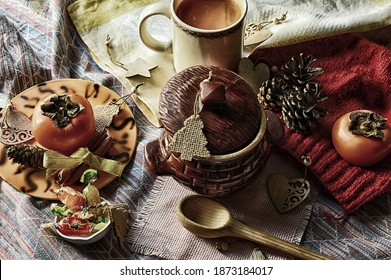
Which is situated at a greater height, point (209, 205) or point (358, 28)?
point (358, 28)

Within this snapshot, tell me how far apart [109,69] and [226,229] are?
0.37 m

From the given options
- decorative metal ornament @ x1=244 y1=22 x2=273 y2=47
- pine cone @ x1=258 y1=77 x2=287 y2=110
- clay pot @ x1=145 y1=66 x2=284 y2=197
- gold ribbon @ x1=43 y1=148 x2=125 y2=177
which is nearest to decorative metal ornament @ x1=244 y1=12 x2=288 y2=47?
decorative metal ornament @ x1=244 y1=22 x2=273 y2=47

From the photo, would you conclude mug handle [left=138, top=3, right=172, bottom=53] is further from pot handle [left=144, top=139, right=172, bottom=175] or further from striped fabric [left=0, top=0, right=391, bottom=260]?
pot handle [left=144, top=139, right=172, bottom=175]

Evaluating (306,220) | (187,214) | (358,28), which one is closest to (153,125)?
(187,214)


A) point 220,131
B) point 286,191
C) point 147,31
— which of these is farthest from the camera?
point 147,31

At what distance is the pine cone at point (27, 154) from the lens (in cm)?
81

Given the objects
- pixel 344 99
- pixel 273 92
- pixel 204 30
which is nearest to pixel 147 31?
pixel 204 30

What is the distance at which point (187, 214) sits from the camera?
78 centimetres

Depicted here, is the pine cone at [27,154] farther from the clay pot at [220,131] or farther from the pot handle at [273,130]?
the pot handle at [273,130]

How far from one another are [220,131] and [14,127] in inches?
13.6

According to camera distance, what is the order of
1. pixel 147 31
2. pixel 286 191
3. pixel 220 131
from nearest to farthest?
pixel 220 131 < pixel 286 191 < pixel 147 31

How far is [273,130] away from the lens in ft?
2.58

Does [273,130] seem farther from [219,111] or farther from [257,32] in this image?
[257,32]

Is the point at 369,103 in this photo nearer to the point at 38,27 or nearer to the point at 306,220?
the point at 306,220
